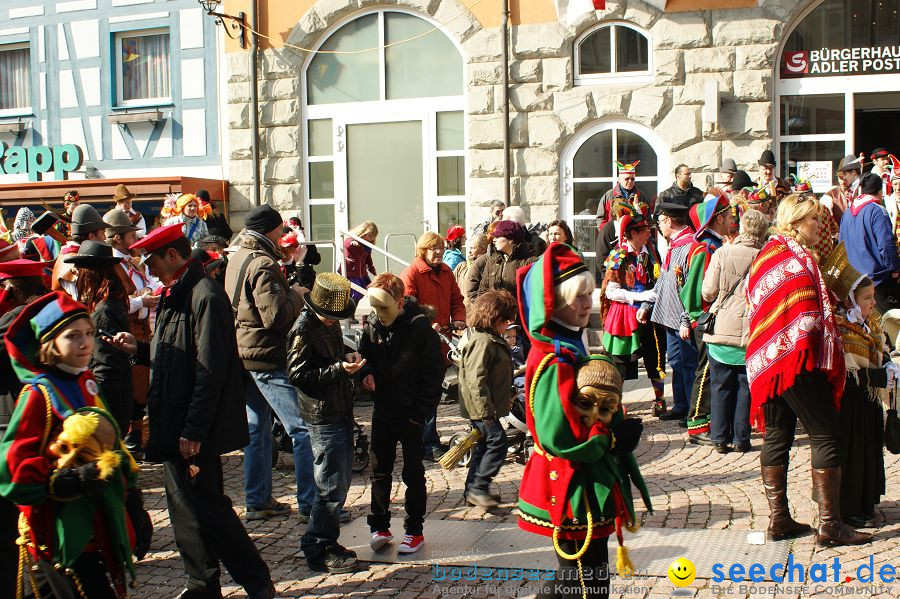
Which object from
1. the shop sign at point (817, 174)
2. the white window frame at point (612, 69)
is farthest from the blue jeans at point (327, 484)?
the shop sign at point (817, 174)

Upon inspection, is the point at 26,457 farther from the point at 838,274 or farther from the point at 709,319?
the point at 709,319

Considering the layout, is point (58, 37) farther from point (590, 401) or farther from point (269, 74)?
point (590, 401)

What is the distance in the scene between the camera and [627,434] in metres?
4.11

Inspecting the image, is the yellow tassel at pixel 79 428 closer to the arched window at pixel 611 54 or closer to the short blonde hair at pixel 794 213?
the short blonde hair at pixel 794 213

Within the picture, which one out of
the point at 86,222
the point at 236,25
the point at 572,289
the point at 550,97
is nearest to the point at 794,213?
the point at 572,289

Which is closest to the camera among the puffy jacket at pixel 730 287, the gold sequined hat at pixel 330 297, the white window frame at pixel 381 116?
the gold sequined hat at pixel 330 297

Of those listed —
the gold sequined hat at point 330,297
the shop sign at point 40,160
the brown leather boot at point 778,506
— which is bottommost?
the brown leather boot at point 778,506

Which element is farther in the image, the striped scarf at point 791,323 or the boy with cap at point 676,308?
the boy with cap at point 676,308

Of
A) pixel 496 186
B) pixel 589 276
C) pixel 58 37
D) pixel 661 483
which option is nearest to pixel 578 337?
pixel 589 276

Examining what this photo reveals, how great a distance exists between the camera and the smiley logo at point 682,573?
525 cm

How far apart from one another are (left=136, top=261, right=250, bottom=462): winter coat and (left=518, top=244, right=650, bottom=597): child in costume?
1726 millimetres

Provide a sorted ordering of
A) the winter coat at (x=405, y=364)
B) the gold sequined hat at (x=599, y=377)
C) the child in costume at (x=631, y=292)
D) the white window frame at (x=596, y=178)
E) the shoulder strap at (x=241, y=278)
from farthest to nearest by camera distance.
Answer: the white window frame at (x=596, y=178), the child in costume at (x=631, y=292), the shoulder strap at (x=241, y=278), the winter coat at (x=405, y=364), the gold sequined hat at (x=599, y=377)

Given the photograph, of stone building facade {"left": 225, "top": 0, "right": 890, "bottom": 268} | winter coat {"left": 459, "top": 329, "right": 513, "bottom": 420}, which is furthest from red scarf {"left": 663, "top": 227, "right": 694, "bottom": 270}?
stone building facade {"left": 225, "top": 0, "right": 890, "bottom": 268}

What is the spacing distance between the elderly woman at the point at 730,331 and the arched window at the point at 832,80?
648cm
